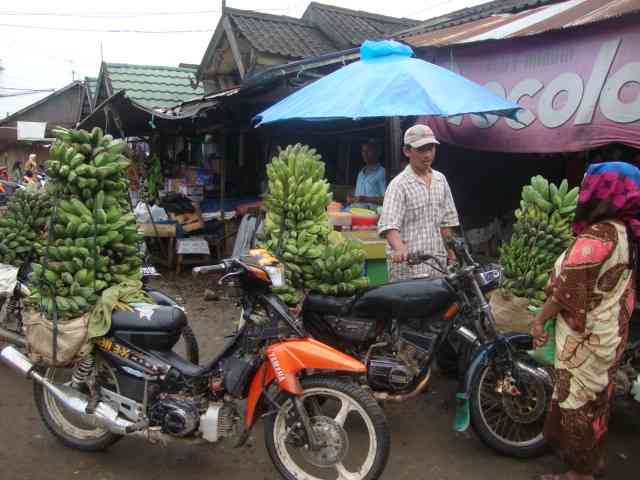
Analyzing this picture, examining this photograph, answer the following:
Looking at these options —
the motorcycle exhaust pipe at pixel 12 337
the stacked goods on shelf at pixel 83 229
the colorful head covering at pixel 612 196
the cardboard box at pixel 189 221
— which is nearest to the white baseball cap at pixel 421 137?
the colorful head covering at pixel 612 196

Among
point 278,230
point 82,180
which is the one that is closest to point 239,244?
point 278,230

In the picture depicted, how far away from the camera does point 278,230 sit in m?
3.79

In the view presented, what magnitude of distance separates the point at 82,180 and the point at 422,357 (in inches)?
85.9

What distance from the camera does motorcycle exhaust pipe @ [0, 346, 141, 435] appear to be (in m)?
2.96

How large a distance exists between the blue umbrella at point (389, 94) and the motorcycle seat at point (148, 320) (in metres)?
2.12

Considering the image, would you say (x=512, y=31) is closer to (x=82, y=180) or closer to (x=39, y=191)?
(x=82, y=180)

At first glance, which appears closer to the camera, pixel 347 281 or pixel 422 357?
pixel 422 357

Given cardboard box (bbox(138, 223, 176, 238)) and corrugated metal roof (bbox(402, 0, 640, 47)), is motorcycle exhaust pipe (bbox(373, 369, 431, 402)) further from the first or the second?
cardboard box (bbox(138, 223, 176, 238))

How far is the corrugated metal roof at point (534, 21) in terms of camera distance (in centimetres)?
436

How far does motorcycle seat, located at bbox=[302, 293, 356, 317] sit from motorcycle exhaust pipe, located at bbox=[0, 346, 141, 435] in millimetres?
1172

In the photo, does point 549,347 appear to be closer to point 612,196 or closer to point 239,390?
point 612,196

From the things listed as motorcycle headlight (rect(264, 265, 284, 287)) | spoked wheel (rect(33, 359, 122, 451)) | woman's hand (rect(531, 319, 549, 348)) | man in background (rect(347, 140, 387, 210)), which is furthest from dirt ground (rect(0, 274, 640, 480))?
man in background (rect(347, 140, 387, 210))

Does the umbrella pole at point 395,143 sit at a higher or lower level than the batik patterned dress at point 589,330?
higher

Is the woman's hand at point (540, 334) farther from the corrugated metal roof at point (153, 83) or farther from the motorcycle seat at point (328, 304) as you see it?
the corrugated metal roof at point (153, 83)
